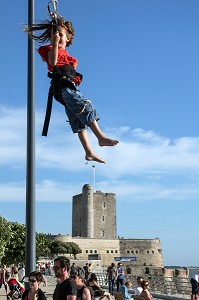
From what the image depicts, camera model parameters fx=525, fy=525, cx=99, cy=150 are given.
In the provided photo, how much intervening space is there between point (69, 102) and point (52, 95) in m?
0.41

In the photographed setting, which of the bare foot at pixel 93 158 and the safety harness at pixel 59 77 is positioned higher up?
the safety harness at pixel 59 77

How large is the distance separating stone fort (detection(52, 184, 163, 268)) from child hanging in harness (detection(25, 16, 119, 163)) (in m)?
124

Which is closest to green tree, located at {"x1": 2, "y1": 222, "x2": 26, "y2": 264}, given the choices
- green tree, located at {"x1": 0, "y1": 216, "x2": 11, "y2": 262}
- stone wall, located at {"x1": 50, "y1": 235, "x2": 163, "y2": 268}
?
green tree, located at {"x1": 0, "y1": 216, "x2": 11, "y2": 262}

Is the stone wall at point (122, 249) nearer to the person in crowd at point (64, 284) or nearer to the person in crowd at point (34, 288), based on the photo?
the person in crowd at point (34, 288)

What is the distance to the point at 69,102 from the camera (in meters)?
4.34

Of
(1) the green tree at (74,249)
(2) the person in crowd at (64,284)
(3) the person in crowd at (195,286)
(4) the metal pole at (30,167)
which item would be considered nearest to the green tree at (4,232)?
(3) the person in crowd at (195,286)

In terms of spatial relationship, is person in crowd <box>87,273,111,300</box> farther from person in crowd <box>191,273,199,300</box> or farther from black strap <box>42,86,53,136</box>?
black strap <box>42,86,53,136</box>

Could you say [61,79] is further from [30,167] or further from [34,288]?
[34,288]

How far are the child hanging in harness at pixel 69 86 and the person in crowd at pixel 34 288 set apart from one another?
4030 mm

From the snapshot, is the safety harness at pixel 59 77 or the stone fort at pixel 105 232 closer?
the safety harness at pixel 59 77

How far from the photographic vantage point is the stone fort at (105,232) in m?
129

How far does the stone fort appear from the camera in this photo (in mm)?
129000

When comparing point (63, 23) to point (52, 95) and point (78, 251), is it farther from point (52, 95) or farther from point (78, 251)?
point (78, 251)

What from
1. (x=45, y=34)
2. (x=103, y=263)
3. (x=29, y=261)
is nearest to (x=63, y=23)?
(x=45, y=34)
